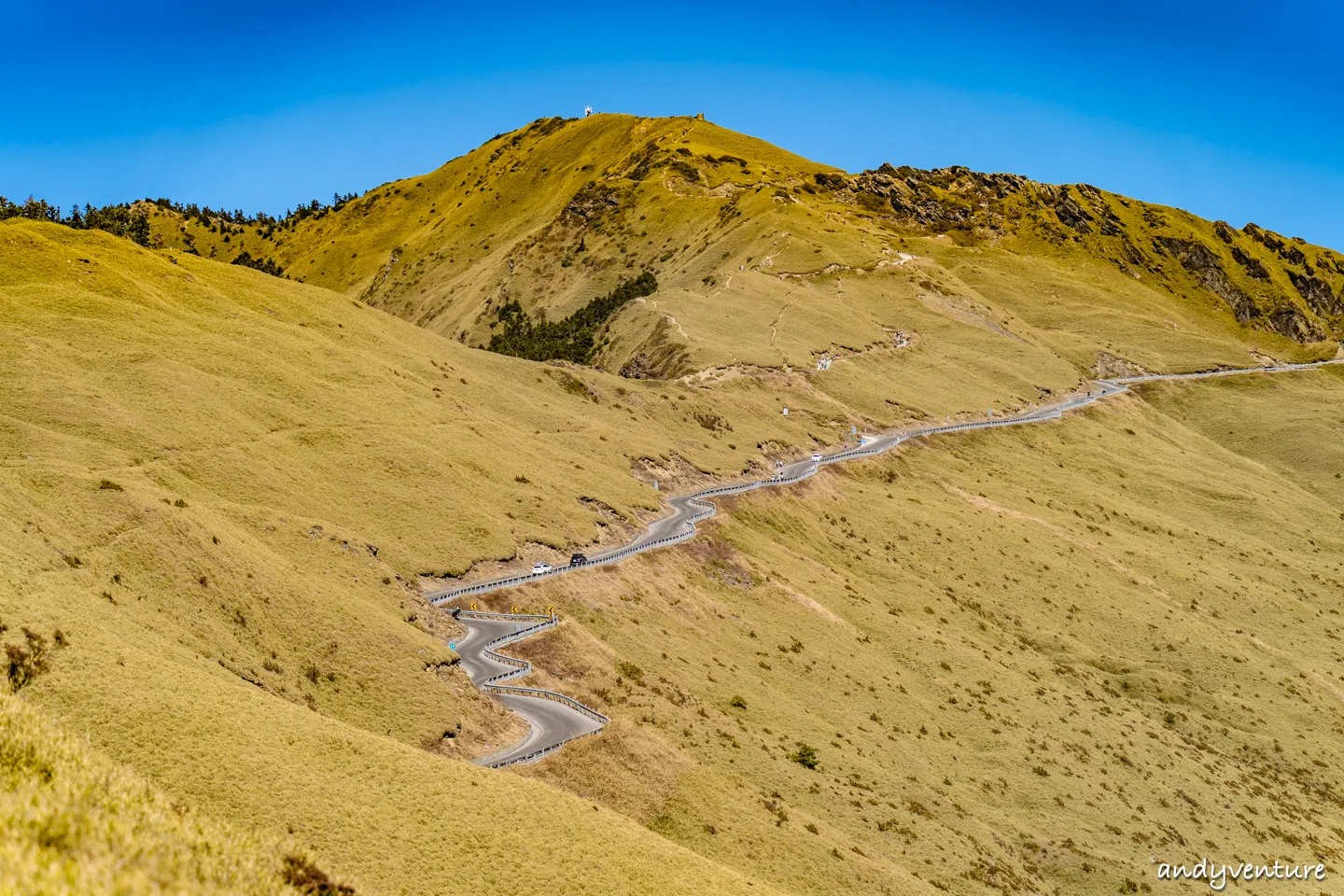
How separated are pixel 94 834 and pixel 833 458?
3560 inches

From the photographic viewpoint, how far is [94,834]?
44.3ft

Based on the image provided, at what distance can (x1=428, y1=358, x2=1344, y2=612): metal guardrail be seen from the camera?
180 ft

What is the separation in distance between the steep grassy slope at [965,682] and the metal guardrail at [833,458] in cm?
187

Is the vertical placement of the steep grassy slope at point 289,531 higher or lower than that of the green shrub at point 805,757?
higher

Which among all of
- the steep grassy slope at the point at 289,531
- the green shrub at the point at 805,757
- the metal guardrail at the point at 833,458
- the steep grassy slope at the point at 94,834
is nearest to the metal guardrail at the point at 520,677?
the steep grassy slope at the point at 289,531

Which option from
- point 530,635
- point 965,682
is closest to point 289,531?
point 530,635

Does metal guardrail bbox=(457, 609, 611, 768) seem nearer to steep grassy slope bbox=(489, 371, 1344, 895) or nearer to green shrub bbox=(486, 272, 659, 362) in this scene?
steep grassy slope bbox=(489, 371, 1344, 895)

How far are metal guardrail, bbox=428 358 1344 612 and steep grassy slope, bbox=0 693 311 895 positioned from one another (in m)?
33.6

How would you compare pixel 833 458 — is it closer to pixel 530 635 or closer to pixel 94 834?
pixel 530 635

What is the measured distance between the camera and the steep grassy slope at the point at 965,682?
136 feet

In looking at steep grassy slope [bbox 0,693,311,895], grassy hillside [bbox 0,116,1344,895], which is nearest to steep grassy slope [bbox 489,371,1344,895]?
grassy hillside [bbox 0,116,1344,895]

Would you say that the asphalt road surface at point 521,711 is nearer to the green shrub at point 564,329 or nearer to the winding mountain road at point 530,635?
the winding mountain road at point 530,635

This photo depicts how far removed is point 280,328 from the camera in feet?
270

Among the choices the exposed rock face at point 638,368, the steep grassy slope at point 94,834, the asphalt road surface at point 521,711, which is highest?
the exposed rock face at point 638,368
